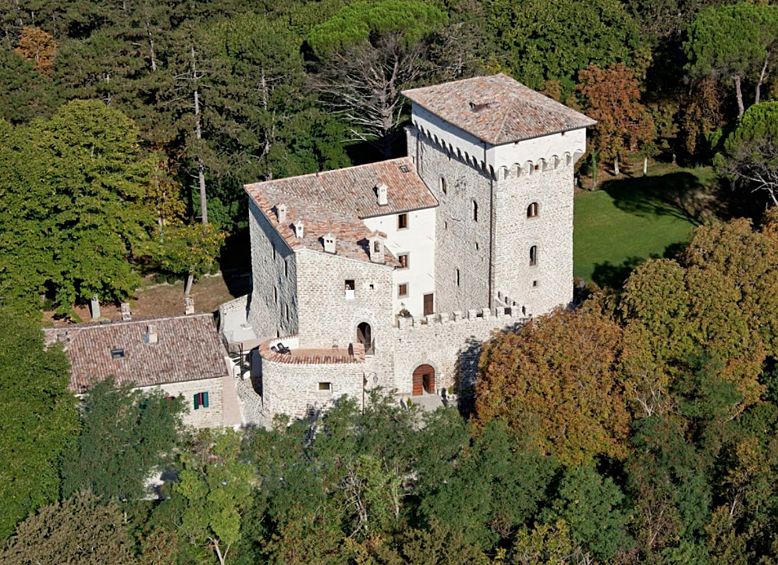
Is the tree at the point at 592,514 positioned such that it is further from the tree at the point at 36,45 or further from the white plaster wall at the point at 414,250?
the tree at the point at 36,45

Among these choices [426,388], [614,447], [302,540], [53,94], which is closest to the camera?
[302,540]

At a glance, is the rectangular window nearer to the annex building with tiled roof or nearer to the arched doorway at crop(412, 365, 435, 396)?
the annex building with tiled roof

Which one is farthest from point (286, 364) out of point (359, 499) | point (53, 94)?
point (53, 94)

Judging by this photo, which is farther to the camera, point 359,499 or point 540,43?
point 540,43

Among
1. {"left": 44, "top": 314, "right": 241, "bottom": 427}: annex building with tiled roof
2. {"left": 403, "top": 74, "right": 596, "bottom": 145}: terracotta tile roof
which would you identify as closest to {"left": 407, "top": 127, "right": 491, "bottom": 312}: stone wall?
{"left": 403, "top": 74, "right": 596, "bottom": 145}: terracotta tile roof

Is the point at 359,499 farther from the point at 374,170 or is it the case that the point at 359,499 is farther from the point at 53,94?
the point at 53,94

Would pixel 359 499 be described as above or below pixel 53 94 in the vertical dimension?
below
